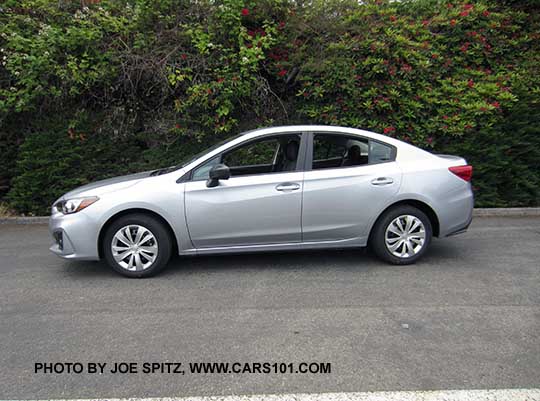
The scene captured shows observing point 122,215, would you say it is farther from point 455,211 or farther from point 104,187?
point 455,211

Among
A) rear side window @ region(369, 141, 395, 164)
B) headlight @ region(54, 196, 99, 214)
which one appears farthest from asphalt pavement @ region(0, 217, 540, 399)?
rear side window @ region(369, 141, 395, 164)

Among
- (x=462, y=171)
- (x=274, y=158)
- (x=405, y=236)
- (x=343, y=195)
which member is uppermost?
(x=274, y=158)

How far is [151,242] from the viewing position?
4469 mm

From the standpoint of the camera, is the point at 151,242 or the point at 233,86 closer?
the point at 151,242

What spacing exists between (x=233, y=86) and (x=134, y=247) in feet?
11.8

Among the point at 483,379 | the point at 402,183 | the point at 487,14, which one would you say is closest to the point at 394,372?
the point at 483,379

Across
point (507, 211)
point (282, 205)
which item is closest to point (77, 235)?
point (282, 205)

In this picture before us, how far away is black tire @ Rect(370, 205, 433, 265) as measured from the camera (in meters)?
4.69

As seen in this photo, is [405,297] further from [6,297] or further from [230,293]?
[6,297]

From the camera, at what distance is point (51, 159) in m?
7.39

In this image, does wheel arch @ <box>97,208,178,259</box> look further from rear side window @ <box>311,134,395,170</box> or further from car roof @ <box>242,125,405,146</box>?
rear side window @ <box>311,134,395,170</box>

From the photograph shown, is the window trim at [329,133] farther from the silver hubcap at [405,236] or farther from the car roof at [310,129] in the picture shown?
the silver hubcap at [405,236]

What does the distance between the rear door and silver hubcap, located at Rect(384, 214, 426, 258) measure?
0.27m

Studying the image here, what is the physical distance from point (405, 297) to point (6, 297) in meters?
3.86
